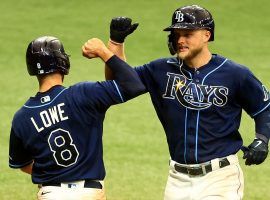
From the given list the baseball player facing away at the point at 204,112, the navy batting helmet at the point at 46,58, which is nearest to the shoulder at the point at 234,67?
the baseball player facing away at the point at 204,112

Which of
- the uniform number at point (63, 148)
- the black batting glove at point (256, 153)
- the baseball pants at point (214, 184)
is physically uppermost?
the uniform number at point (63, 148)

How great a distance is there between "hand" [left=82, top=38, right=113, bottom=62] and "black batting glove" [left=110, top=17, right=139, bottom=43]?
19 cm

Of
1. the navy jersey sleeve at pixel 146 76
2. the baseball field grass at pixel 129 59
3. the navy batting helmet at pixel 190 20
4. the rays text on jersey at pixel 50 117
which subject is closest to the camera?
the rays text on jersey at pixel 50 117

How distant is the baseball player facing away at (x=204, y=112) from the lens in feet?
19.7

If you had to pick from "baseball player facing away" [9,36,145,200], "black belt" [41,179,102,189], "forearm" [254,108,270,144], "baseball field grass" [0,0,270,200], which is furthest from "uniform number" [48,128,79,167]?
"baseball field grass" [0,0,270,200]

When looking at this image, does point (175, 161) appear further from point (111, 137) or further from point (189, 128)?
point (111, 137)

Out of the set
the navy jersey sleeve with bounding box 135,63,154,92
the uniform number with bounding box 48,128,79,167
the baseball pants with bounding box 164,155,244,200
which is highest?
the navy jersey sleeve with bounding box 135,63,154,92

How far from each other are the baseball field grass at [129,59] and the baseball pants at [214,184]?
244 centimetres

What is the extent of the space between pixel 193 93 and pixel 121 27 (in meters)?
0.88

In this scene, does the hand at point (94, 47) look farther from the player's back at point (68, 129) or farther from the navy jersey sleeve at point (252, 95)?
the navy jersey sleeve at point (252, 95)

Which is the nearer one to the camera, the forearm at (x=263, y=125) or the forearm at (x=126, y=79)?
the forearm at (x=126, y=79)

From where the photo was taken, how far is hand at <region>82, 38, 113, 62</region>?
543 centimetres

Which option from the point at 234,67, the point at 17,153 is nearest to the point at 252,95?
the point at 234,67

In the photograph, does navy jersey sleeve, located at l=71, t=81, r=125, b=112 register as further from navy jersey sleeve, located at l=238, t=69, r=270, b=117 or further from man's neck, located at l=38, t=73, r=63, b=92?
navy jersey sleeve, located at l=238, t=69, r=270, b=117
